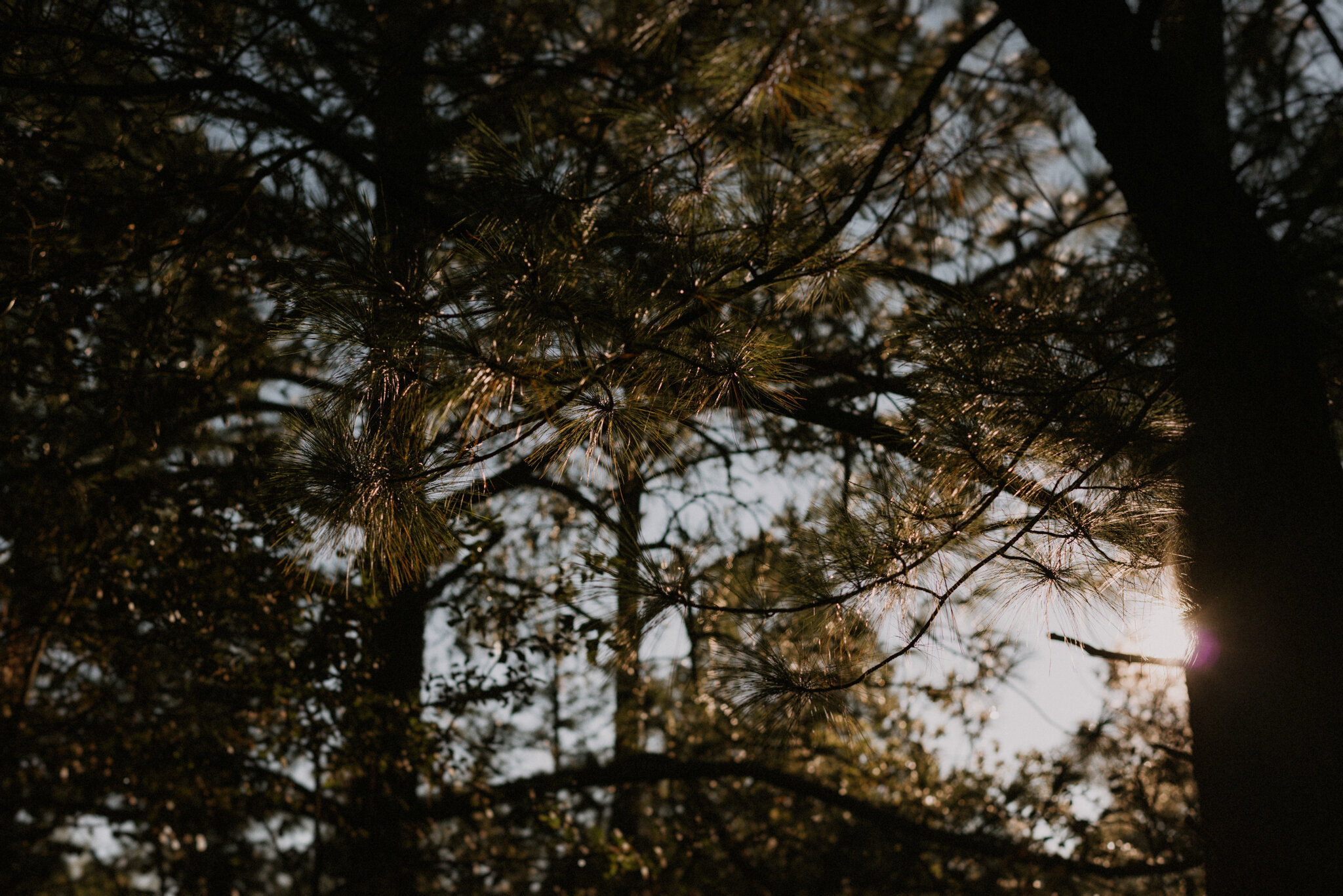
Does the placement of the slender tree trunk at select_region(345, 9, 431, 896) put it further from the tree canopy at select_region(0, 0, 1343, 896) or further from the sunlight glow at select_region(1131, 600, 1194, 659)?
the sunlight glow at select_region(1131, 600, 1194, 659)

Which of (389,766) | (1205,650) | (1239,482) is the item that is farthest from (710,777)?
(1239,482)

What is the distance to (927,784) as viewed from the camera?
23.6 ft

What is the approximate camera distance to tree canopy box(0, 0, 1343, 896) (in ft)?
6.56

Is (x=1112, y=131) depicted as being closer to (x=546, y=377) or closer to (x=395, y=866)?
(x=546, y=377)

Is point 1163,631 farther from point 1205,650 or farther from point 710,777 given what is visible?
point 710,777

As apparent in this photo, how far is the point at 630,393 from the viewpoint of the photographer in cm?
211

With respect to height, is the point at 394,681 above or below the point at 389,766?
above

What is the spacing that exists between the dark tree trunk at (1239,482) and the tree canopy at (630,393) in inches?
0.4

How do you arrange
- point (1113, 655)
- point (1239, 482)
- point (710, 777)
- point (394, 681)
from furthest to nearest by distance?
1. point (710, 777)
2. point (394, 681)
3. point (1113, 655)
4. point (1239, 482)

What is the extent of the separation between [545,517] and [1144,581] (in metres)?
4.54

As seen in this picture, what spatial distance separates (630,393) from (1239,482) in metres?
1.62

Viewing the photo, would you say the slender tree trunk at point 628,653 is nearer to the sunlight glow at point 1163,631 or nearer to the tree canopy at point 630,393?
the tree canopy at point 630,393

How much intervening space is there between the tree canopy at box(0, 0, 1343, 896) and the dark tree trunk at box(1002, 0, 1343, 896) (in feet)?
0.04

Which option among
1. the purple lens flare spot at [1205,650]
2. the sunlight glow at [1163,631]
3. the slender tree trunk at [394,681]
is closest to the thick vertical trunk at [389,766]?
the slender tree trunk at [394,681]
